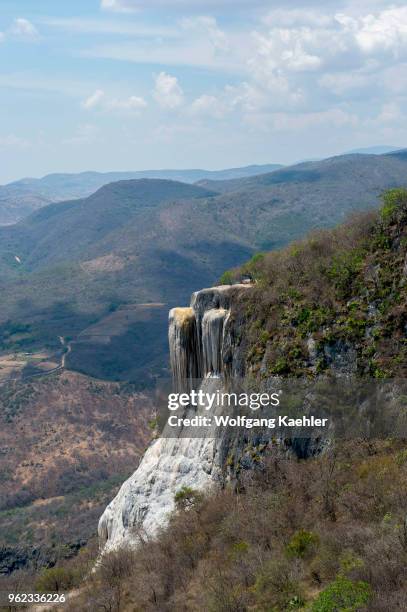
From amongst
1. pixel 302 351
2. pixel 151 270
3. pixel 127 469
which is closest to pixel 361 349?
pixel 302 351

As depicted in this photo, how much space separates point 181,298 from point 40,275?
4060 cm

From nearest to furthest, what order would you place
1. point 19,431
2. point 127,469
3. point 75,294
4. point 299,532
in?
point 299,532
point 127,469
point 19,431
point 75,294

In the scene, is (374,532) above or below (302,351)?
below

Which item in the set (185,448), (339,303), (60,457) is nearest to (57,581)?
(185,448)

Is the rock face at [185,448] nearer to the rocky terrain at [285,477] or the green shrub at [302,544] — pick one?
the rocky terrain at [285,477]

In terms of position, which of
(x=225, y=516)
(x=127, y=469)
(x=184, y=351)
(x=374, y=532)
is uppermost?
(x=184, y=351)

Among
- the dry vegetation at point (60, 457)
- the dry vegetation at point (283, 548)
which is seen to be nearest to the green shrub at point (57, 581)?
the dry vegetation at point (283, 548)

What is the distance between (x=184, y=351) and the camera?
86.1 ft

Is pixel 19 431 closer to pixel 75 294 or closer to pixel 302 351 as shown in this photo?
pixel 302 351

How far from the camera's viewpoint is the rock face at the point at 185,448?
24.0 metres

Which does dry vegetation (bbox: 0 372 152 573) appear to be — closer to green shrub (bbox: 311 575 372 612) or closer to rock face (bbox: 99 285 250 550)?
rock face (bbox: 99 285 250 550)

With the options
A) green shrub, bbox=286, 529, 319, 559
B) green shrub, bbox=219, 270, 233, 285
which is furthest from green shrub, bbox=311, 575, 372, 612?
green shrub, bbox=219, 270, 233, 285

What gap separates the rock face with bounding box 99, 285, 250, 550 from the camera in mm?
23953

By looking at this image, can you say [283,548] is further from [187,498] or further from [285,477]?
[187,498]
